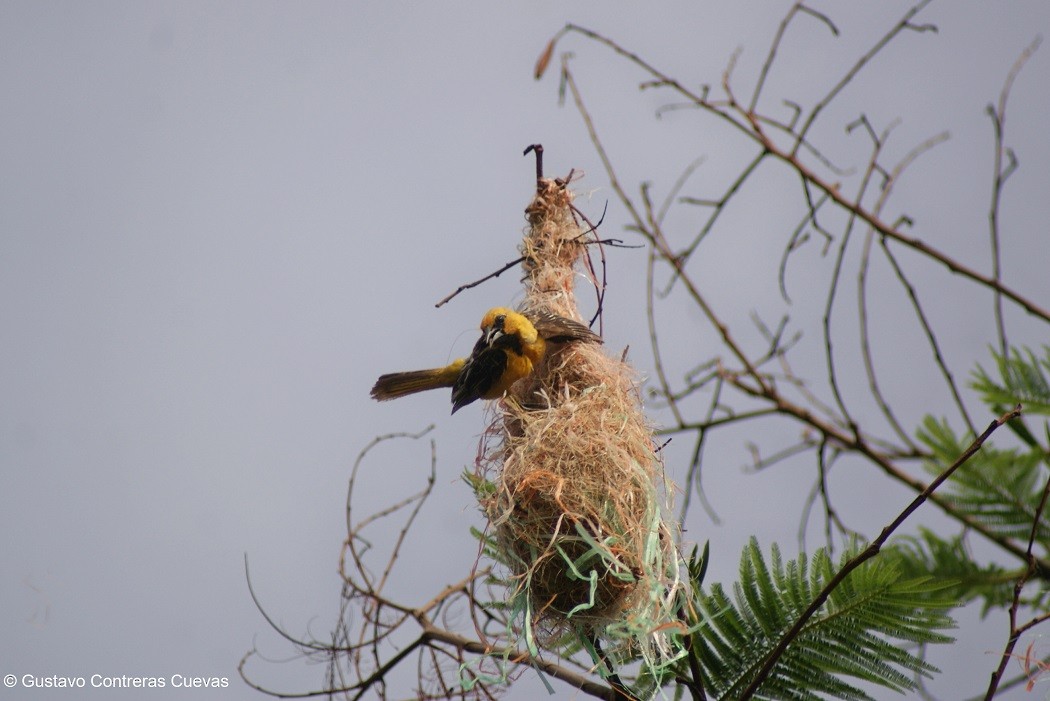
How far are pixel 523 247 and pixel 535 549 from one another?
1.29 m

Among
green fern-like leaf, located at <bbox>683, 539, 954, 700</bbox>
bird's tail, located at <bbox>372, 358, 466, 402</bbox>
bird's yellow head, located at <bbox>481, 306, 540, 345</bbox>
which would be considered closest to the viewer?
green fern-like leaf, located at <bbox>683, 539, 954, 700</bbox>

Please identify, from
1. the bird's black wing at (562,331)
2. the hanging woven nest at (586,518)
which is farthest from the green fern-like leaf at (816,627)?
the bird's black wing at (562,331)

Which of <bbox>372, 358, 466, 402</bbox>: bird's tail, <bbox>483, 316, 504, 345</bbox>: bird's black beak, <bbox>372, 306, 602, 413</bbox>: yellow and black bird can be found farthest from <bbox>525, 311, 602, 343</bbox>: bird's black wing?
<bbox>372, 358, 466, 402</bbox>: bird's tail

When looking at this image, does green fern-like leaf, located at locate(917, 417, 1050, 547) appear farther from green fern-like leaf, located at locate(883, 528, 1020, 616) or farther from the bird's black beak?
the bird's black beak

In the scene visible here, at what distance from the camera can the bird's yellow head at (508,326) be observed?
11.6 ft

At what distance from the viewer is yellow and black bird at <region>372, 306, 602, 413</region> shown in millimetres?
3541

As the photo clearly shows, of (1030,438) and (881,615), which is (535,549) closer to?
(881,615)

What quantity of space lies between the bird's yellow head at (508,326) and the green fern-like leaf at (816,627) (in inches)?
38.8

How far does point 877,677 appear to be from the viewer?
2984 mm

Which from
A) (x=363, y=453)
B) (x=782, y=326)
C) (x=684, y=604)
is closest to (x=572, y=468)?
(x=684, y=604)

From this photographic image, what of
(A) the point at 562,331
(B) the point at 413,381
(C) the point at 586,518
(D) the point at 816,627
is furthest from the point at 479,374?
(D) the point at 816,627

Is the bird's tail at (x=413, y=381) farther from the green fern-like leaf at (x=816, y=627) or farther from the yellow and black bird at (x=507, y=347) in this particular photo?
the green fern-like leaf at (x=816, y=627)

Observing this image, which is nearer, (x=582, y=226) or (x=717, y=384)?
(x=717, y=384)

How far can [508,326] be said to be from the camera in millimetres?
3555
